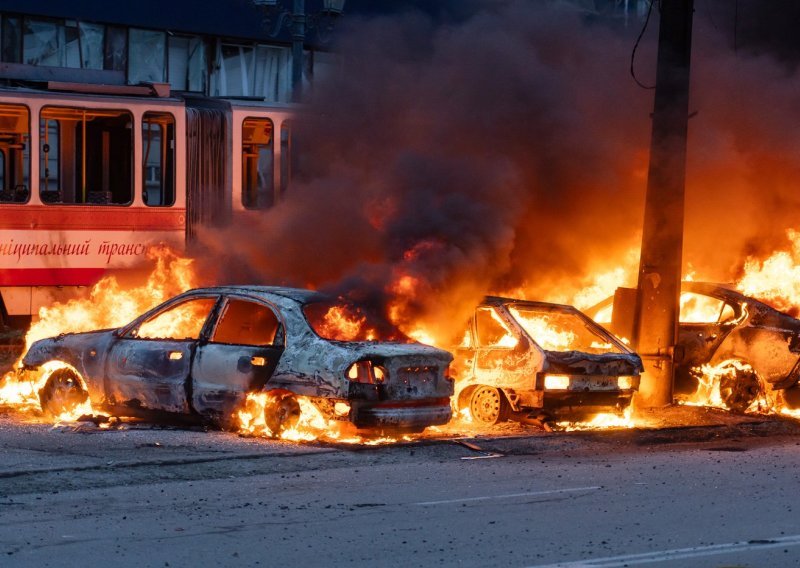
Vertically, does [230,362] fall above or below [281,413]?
above

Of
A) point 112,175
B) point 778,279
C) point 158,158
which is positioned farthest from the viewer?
point 158,158

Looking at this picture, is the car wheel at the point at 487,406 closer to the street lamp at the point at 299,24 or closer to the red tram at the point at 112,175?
the red tram at the point at 112,175

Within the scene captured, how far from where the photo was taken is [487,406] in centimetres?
1322

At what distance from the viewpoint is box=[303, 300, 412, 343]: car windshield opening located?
12141 mm

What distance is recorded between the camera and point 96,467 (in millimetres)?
10234

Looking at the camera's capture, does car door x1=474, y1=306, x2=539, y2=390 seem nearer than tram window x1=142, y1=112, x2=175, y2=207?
Yes

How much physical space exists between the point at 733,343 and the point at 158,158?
814 cm

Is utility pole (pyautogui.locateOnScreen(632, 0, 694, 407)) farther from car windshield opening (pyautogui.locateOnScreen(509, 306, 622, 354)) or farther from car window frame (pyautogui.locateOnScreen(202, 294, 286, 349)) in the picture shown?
car window frame (pyautogui.locateOnScreen(202, 294, 286, 349))

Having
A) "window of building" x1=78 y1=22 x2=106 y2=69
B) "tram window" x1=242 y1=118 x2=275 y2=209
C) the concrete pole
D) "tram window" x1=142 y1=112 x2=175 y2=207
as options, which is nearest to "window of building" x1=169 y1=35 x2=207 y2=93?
"window of building" x1=78 y1=22 x2=106 y2=69

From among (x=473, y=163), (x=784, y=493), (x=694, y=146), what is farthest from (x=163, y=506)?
(x=694, y=146)

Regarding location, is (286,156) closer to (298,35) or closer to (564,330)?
(298,35)

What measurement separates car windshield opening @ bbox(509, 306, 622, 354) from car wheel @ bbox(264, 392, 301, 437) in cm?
266

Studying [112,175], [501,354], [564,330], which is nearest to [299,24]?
[112,175]

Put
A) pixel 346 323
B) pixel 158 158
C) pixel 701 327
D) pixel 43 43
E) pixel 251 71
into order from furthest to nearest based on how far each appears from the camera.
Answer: pixel 251 71 < pixel 43 43 < pixel 158 158 < pixel 701 327 < pixel 346 323
